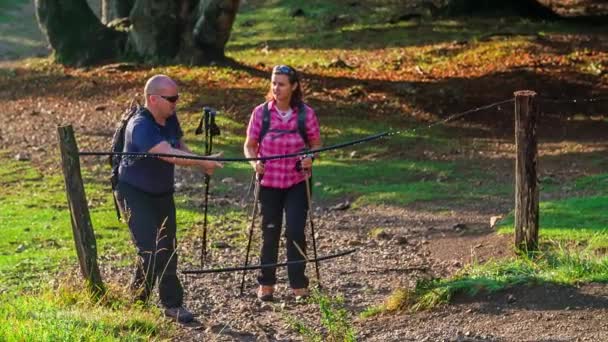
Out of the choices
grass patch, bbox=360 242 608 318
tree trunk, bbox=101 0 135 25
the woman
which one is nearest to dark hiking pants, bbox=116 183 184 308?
the woman

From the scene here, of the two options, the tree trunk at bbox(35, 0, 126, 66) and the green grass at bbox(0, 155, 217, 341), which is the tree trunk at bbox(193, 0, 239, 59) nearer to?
the tree trunk at bbox(35, 0, 126, 66)

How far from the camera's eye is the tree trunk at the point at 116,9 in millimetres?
26406

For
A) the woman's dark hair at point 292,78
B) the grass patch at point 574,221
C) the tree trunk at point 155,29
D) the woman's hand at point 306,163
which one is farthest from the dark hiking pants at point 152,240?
the tree trunk at point 155,29

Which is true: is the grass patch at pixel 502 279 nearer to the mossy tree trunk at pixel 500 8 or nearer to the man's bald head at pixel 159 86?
the man's bald head at pixel 159 86

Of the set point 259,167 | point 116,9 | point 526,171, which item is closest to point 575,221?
point 526,171

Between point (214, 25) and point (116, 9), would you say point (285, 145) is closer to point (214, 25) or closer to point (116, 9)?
point (214, 25)

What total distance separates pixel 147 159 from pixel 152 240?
1.82 ft

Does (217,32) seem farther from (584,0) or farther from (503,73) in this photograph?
(584,0)

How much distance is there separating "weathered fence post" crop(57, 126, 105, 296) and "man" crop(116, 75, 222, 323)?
27 centimetres

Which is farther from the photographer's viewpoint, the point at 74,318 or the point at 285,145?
the point at 285,145

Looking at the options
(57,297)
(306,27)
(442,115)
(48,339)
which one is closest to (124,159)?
(57,297)

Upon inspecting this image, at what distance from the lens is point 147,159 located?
8586 mm

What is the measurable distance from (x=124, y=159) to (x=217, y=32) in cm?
1392

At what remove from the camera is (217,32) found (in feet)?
73.4
